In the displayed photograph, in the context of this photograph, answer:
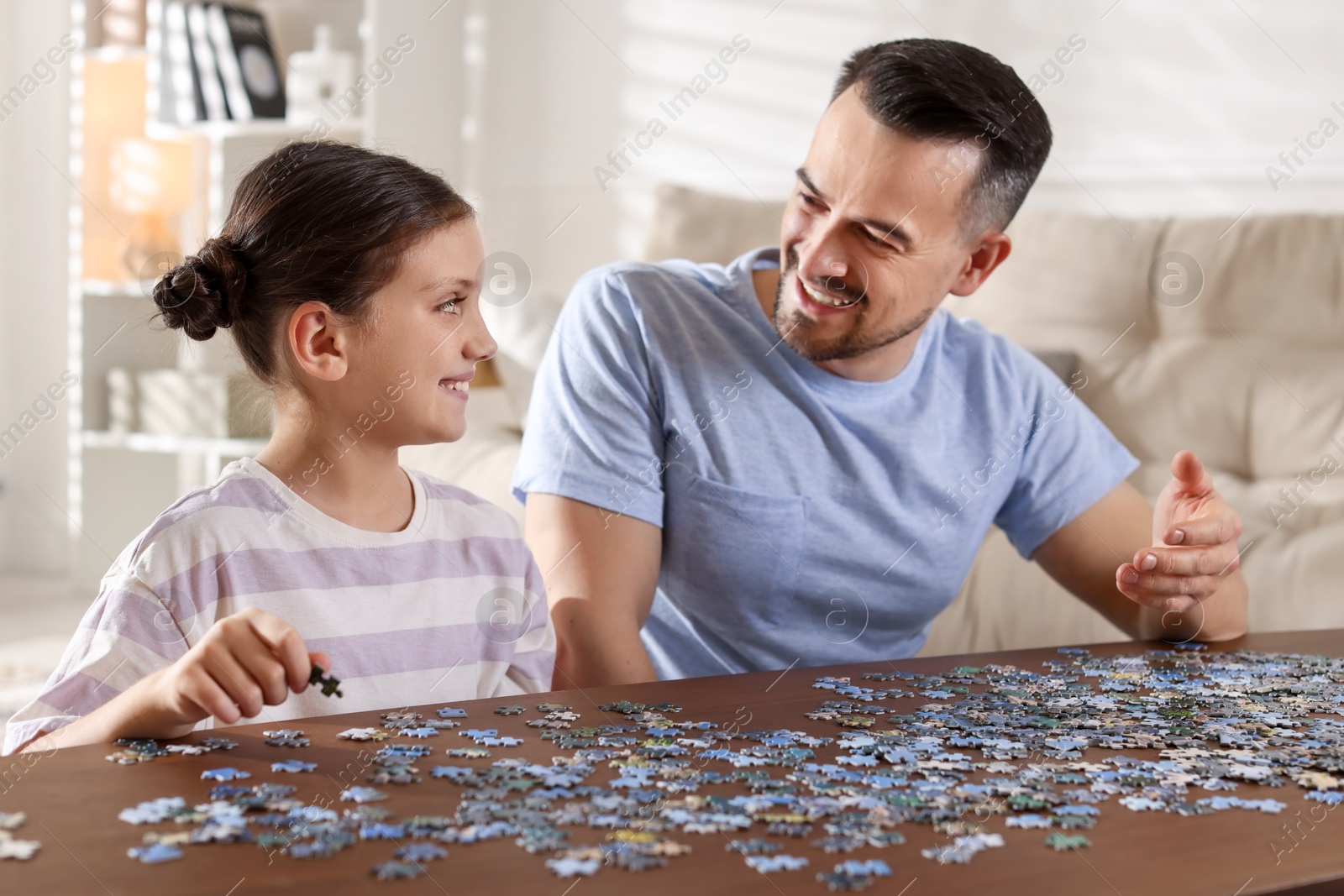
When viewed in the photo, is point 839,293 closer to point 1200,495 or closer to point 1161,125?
point 1200,495

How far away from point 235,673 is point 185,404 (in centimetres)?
406

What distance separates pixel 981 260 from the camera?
1.86 metres

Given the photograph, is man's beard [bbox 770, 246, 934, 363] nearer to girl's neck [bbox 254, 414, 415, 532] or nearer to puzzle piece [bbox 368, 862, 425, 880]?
girl's neck [bbox 254, 414, 415, 532]

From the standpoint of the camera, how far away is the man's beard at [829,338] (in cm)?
164

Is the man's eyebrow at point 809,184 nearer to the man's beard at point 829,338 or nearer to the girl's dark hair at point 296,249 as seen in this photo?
the man's beard at point 829,338

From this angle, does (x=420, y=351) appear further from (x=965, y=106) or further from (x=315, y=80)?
(x=315, y=80)

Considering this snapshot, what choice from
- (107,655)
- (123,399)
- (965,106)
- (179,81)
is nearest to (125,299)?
(123,399)

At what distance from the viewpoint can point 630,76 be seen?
4457mm

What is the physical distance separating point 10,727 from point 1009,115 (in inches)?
55.1

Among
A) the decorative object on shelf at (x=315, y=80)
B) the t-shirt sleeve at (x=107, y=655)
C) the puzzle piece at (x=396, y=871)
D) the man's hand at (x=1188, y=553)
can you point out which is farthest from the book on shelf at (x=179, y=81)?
the puzzle piece at (x=396, y=871)

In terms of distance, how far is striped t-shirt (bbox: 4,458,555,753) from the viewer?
104cm

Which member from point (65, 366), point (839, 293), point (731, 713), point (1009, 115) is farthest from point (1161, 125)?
point (65, 366)

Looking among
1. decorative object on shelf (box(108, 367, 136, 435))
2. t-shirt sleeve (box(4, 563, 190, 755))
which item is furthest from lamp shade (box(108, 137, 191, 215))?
t-shirt sleeve (box(4, 563, 190, 755))

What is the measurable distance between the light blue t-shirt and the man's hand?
31 centimetres
